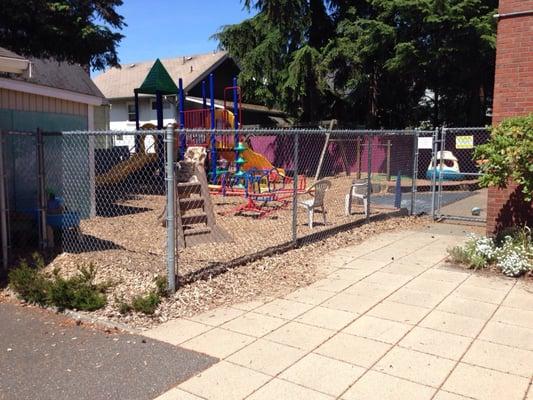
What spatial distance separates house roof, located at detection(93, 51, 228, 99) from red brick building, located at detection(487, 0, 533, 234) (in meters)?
21.8

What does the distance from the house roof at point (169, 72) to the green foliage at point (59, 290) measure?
23211mm

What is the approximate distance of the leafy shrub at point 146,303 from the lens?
480 cm

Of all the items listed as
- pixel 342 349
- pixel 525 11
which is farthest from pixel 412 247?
pixel 342 349

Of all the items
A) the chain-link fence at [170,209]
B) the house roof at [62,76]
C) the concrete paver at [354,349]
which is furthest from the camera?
the house roof at [62,76]

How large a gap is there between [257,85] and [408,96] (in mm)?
6859

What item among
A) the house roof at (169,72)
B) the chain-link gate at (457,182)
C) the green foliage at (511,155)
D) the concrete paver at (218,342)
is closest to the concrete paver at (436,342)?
the concrete paver at (218,342)

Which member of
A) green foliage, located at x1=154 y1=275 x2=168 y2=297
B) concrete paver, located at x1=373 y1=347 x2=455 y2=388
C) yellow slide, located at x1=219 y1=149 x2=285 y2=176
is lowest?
concrete paver, located at x1=373 y1=347 x2=455 y2=388

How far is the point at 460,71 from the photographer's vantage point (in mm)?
18859

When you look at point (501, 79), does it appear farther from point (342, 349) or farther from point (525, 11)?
point (342, 349)

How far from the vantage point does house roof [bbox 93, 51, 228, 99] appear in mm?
29031

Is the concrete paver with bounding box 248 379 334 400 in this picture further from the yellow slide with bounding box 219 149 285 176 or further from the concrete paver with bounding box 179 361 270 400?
the yellow slide with bounding box 219 149 285 176

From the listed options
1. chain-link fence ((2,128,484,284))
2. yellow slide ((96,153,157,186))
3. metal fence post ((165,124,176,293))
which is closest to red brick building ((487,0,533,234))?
chain-link fence ((2,128,484,284))

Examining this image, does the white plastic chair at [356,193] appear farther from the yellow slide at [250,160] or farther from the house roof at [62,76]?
the house roof at [62,76]

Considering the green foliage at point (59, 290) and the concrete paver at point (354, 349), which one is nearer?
the concrete paver at point (354, 349)
